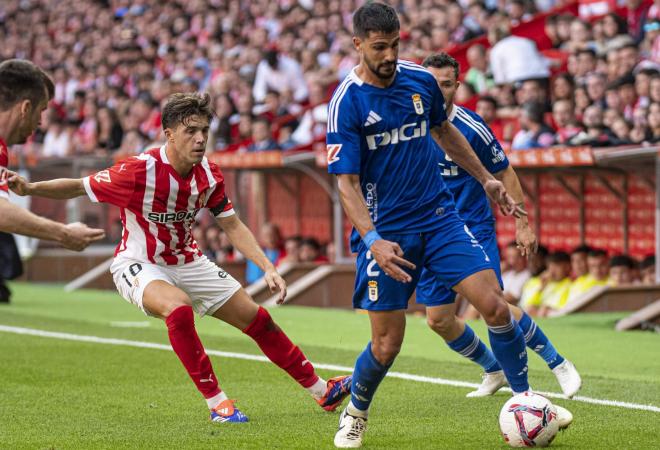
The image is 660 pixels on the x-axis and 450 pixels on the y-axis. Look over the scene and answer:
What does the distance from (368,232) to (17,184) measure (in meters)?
1.93

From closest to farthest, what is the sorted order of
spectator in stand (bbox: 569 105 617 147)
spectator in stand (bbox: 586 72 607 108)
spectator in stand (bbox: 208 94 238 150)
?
spectator in stand (bbox: 569 105 617 147), spectator in stand (bbox: 586 72 607 108), spectator in stand (bbox: 208 94 238 150)

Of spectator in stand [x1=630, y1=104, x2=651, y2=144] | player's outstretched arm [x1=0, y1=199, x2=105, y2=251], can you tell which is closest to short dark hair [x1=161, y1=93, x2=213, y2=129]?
player's outstretched arm [x1=0, y1=199, x2=105, y2=251]

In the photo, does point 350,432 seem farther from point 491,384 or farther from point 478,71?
point 478,71

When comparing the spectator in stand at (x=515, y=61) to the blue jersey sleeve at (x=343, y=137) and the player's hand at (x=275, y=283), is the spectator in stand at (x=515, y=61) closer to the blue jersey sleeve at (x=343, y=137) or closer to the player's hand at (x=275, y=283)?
the player's hand at (x=275, y=283)

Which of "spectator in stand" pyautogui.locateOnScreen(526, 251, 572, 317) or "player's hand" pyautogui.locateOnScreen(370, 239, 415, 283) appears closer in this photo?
"player's hand" pyautogui.locateOnScreen(370, 239, 415, 283)

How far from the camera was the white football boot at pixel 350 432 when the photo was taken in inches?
239

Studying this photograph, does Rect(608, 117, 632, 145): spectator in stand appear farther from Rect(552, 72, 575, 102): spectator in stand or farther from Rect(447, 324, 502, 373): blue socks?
Rect(447, 324, 502, 373): blue socks

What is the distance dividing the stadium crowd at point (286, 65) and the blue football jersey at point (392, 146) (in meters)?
7.38

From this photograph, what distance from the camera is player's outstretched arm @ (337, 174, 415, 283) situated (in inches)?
225

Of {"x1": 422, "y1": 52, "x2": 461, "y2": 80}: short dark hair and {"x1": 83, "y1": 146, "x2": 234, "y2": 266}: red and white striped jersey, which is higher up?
{"x1": 422, "y1": 52, "x2": 461, "y2": 80}: short dark hair

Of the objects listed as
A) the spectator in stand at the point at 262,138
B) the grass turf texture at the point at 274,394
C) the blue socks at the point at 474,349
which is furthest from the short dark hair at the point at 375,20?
the spectator in stand at the point at 262,138

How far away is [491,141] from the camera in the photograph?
7.54 m

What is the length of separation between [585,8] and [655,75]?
4.44 meters

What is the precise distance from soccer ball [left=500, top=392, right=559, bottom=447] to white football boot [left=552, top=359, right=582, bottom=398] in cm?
158
